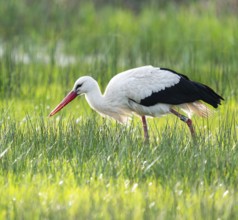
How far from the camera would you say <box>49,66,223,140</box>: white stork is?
8297 mm

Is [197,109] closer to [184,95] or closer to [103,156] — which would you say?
[184,95]

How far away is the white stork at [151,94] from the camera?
8297mm

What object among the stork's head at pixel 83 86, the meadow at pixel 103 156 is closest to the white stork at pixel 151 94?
the stork's head at pixel 83 86

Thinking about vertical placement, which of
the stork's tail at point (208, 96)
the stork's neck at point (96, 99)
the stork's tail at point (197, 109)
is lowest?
the stork's tail at point (197, 109)

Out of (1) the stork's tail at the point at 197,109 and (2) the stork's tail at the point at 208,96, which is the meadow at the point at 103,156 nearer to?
(1) the stork's tail at the point at 197,109

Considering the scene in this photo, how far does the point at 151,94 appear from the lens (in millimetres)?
8406

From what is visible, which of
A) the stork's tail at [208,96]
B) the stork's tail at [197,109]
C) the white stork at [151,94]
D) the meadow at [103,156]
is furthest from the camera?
the stork's tail at [197,109]

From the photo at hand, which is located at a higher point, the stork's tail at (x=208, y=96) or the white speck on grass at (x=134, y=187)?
the stork's tail at (x=208, y=96)

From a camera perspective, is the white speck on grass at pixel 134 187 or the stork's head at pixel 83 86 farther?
the stork's head at pixel 83 86

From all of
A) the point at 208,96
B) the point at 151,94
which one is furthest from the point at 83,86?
the point at 208,96

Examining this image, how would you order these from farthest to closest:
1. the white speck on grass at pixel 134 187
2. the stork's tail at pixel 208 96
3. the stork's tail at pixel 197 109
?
the stork's tail at pixel 197 109 < the stork's tail at pixel 208 96 < the white speck on grass at pixel 134 187

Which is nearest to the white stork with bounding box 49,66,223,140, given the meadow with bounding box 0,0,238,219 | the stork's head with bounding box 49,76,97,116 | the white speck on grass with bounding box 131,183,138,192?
the stork's head with bounding box 49,76,97,116

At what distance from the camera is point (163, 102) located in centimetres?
842

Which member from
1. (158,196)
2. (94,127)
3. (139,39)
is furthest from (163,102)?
(139,39)
